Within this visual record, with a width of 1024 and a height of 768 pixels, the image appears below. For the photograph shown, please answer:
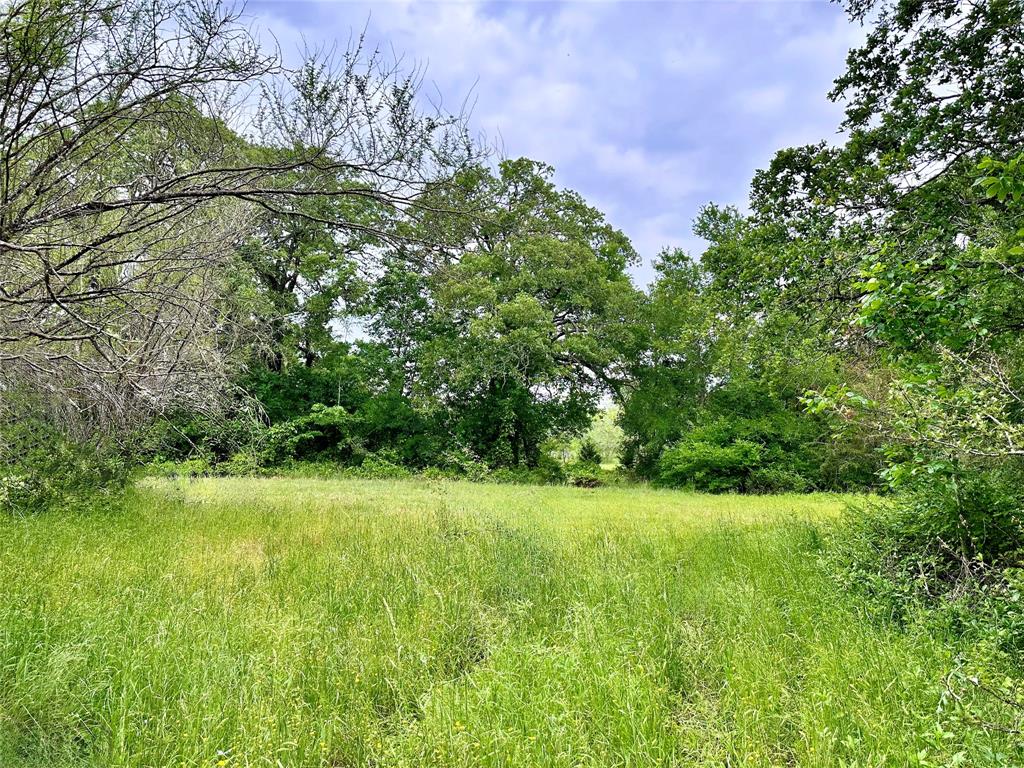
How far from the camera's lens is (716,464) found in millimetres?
18797

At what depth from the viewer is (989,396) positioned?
3.27 meters

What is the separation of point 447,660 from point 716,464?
708 inches

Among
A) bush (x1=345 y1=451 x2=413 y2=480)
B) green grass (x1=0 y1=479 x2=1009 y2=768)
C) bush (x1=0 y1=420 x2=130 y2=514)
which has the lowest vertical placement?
bush (x1=345 y1=451 x2=413 y2=480)

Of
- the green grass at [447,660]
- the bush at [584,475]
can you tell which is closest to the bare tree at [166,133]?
the green grass at [447,660]

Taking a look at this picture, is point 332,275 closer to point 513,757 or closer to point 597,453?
point 597,453

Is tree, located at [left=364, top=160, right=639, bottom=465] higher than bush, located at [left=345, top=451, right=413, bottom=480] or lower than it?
higher

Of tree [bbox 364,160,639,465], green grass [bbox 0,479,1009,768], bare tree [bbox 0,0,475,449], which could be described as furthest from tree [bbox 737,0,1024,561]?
tree [bbox 364,160,639,465]

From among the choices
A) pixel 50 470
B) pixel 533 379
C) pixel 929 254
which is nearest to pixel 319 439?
pixel 533 379

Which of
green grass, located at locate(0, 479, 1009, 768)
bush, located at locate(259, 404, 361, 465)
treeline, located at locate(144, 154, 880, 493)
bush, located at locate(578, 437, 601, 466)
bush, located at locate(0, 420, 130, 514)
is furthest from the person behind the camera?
bush, located at locate(578, 437, 601, 466)

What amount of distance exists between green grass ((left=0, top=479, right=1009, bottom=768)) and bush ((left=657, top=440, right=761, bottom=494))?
14.1 m

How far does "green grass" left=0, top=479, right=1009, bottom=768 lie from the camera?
213cm

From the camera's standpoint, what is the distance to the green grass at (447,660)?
213 cm

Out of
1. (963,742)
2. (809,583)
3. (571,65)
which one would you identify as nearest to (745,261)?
(571,65)

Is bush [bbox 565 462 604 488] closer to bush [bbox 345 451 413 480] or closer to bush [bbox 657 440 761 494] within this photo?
bush [bbox 657 440 761 494]
